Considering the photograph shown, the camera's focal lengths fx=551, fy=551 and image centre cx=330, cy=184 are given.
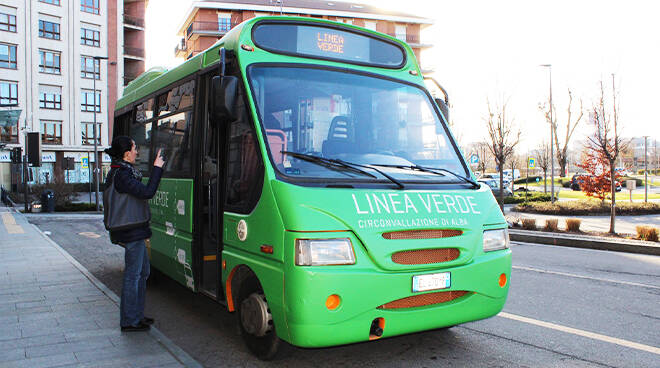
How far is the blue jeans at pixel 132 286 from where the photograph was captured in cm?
528

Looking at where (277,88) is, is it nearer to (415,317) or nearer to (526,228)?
(415,317)

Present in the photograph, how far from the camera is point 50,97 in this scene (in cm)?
5144

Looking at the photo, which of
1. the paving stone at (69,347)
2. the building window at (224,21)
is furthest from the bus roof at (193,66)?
the building window at (224,21)

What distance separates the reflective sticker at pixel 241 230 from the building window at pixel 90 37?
5565 centimetres

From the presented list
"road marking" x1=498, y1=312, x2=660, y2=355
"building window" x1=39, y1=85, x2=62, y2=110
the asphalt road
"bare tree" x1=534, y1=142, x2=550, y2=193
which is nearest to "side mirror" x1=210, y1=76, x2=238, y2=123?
the asphalt road

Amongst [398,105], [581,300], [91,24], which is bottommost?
[581,300]

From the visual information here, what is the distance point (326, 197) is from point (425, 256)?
3.01 ft

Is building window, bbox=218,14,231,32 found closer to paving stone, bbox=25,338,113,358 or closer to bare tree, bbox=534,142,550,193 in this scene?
bare tree, bbox=534,142,550,193

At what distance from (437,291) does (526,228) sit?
1397 centimetres

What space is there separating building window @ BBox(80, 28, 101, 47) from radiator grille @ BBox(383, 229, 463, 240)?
56.6m

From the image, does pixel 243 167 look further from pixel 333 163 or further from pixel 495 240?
pixel 495 240

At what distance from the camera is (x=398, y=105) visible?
5.31 m

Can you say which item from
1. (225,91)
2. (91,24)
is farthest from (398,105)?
(91,24)

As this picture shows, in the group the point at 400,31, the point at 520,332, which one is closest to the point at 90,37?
the point at 400,31
